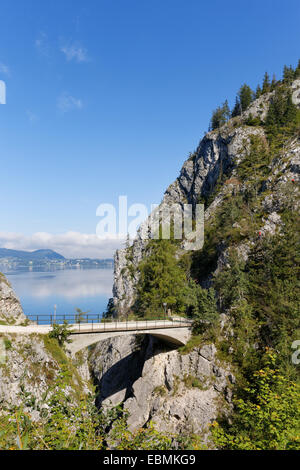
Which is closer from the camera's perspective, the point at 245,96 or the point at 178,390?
the point at 178,390

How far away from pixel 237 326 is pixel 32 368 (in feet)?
73.8

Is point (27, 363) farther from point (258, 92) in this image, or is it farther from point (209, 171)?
point (258, 92)

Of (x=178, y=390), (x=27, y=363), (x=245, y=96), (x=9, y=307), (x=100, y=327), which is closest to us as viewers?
(x=27, y=363)

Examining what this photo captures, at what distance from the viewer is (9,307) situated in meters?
34.2

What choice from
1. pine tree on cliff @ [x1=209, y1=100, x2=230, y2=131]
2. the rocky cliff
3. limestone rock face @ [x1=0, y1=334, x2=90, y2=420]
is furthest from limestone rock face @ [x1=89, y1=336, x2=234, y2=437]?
pine tree on cliff @ [x1=209, y1=100, x2=230, y2=131]

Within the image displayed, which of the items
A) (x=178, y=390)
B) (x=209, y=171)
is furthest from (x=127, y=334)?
(x=209, y=171)

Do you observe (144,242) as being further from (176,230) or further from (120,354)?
(120,354)

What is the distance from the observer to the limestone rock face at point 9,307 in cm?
3255

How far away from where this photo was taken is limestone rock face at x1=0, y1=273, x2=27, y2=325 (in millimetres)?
32550

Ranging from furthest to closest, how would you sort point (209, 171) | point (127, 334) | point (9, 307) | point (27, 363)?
point (209, 171)
point (9, 307)
point (127, 334)
point (27, 363)

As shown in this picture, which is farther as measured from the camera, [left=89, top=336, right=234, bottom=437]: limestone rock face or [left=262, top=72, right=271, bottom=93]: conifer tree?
[left=262, top=72, right=271, bottom=93]: conifer tree

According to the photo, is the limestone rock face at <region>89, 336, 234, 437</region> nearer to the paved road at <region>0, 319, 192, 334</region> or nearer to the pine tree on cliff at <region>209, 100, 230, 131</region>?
the paved road at <region>0, 319, 192, 334</region>

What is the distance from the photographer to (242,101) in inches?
3708

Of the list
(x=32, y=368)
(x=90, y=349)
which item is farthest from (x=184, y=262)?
(x=32, y=368)
